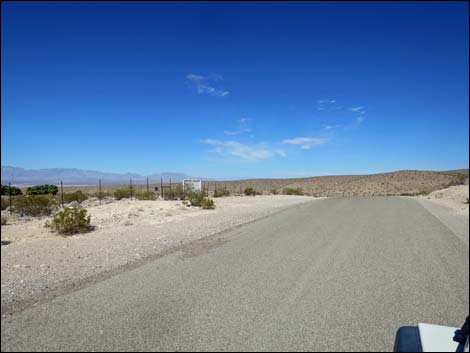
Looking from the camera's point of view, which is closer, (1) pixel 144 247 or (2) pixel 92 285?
(2) pixel 92 285

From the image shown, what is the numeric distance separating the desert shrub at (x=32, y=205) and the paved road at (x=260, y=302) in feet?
25.0

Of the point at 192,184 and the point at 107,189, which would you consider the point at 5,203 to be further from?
the point at 107,189

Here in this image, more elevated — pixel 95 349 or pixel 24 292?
pixel 24 292

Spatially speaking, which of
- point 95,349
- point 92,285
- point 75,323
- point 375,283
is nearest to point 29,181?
point 92,285

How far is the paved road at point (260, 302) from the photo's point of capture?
127 inches

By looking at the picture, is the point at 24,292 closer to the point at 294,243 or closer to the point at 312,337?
the point at 312,337

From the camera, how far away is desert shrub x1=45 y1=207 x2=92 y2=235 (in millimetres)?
8695

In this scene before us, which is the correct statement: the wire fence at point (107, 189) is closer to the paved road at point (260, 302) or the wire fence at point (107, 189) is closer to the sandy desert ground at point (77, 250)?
the sandy desert ground at point (77, 250)

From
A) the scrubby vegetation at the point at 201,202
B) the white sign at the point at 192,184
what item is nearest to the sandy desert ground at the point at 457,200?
the scrubby vegetation at the point at 201,202

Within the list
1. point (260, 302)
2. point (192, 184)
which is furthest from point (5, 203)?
point (192, 184)

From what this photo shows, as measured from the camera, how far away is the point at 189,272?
18.5ft

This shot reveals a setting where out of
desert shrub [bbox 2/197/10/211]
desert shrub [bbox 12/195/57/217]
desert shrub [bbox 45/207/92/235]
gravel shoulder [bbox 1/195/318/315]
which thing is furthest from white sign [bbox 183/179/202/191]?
desert shrub [bbox 45/207/92/235]

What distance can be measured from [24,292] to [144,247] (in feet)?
13.4

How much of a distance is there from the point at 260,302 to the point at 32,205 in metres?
11.0
